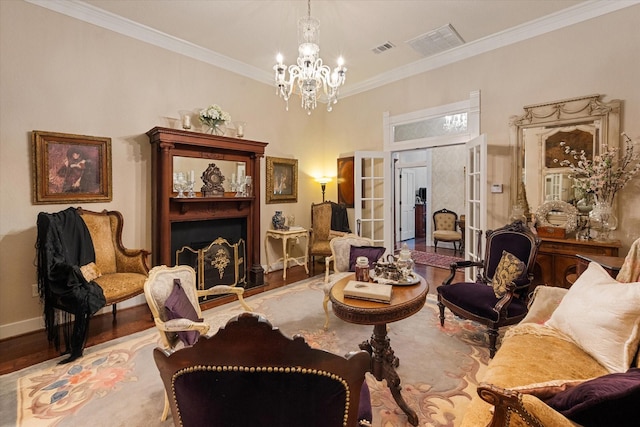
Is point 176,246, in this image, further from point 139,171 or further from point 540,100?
point 540,100

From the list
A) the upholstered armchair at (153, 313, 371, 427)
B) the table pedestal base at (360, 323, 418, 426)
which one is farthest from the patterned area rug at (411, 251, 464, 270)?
the upholstered armchair at (153, 313, 371, 427)

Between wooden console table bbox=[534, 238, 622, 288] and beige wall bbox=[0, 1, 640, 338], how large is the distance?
1.35ft

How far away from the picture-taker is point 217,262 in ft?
13.8

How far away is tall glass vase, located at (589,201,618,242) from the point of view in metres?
3.05

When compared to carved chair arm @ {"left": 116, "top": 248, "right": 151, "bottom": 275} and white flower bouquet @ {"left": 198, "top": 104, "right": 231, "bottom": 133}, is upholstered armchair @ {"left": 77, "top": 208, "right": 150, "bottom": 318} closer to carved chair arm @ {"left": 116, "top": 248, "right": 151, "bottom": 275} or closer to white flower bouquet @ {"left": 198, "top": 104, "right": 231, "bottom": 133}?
carved chair arm @ {"left": 116, "top": 248, "right": 151, "bottom": 275}

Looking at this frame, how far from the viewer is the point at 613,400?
80cm

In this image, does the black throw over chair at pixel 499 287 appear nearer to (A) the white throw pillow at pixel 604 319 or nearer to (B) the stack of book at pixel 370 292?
(A) the white throw pillow at pixel 604 319

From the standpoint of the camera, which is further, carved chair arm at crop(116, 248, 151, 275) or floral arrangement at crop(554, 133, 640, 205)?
carved chair arm at crop(116, 248, 151, 275)

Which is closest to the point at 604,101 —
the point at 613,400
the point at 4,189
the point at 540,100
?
the point at 540,100

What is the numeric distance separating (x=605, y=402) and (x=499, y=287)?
1.87 meters

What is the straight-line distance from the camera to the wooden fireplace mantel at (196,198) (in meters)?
3.60

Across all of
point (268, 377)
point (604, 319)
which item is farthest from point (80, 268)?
point (604, 319)

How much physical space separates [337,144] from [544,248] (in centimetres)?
378

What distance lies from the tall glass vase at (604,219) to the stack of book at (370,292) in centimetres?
269
